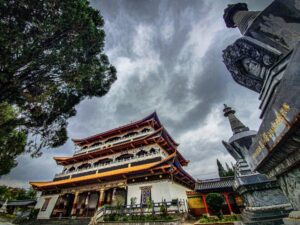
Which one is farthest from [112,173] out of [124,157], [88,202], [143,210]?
[88,202]

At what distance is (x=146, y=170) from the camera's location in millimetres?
13453

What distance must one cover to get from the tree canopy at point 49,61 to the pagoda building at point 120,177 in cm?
786

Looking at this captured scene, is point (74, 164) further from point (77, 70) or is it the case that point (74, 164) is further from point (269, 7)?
point (269, 7)

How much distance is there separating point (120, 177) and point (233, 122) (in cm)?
1217

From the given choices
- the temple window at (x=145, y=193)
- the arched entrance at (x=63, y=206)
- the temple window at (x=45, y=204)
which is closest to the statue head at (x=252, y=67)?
the temple window at (x=145, y=193)

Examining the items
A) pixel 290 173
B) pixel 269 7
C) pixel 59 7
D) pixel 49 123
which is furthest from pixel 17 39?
pixel 290 173

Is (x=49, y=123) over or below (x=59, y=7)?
below

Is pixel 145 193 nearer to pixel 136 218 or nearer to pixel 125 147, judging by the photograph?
pixel 136 218

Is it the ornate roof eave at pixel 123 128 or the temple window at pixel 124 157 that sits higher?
the ornate roof eave at pixel 123 128

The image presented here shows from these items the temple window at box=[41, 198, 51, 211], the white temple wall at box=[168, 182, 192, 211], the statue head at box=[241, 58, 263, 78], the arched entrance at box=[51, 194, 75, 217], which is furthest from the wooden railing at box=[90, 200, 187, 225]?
the temple window at box=[41, 198, 51, 211]

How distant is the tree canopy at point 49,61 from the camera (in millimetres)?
6086

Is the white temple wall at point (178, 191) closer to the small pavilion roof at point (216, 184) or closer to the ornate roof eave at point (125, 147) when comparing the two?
the small pavilion roof at point (216, 184)

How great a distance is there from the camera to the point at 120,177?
14703mm

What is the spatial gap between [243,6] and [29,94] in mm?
9344
